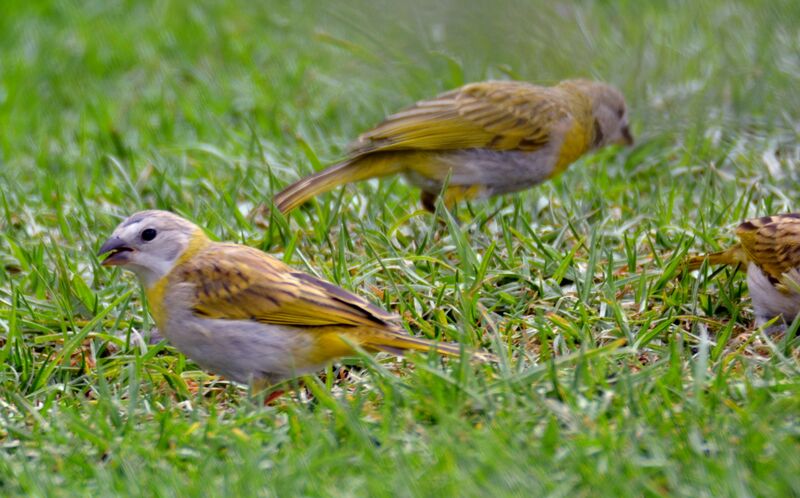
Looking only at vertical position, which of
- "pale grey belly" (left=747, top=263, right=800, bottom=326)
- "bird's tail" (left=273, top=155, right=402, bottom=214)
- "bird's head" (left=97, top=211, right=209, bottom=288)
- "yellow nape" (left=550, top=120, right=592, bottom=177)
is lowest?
"pale grey belly" (left=747, top=263, right=800, bottom=326)

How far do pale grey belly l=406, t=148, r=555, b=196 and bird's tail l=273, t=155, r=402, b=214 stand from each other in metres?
0.19

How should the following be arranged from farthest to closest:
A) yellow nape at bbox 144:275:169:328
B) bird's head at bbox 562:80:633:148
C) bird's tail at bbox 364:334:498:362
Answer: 1. bird's head at bbox 562:80:633:148
2. yellow nape at bbox 144:275:169:328
3. bird's tail at bbox 364:334:498:362

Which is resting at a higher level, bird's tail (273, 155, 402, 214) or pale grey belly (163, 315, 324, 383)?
bird's tail (273, 155, 402, 214)

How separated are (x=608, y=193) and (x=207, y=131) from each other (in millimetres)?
2886

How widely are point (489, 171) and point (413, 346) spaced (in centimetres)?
235

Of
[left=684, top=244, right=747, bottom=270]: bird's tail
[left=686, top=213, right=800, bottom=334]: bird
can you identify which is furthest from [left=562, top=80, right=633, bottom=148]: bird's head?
[left=686, top=213, right=800, bottom=334]: bird

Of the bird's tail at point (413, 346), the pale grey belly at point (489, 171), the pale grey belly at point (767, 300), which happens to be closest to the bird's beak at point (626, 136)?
the pale grey belly at point (489, 171)

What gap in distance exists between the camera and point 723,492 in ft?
11.4

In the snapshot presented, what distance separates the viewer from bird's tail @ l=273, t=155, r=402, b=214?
20.1 ft

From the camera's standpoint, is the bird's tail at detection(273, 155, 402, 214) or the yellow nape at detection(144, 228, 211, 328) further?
the bird's tail at detection(273, 155, 402, 214)

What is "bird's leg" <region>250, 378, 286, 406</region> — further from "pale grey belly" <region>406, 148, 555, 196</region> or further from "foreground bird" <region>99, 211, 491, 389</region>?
"pale grey belly" <region>406, 148, 555, 196</region>

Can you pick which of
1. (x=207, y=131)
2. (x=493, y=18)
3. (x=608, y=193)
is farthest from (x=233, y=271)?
(x=207, y=131)

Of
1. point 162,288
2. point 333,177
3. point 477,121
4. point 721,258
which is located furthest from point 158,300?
point 477,121

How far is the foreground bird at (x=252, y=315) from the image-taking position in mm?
4652
